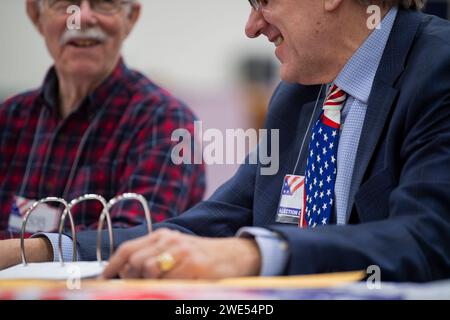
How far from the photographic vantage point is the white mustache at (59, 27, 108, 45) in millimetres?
2553

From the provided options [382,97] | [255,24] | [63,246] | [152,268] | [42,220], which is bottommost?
[42,220]

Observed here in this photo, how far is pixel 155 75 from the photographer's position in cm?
603

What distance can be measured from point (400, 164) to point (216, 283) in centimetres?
53

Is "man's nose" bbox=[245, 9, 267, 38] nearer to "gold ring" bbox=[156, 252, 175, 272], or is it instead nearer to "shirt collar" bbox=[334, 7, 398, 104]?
"shirt collar" bbox=[334, 7, 398, 104]

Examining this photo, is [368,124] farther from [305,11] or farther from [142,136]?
[142,136]

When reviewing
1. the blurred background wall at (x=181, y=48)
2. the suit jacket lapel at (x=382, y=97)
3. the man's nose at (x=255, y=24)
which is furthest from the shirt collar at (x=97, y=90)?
the blurred background wall at (x=181, y=48)

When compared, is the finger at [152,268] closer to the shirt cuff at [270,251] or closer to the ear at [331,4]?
the shirt cuff at [270,251]

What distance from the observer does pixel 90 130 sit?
8.23 feet

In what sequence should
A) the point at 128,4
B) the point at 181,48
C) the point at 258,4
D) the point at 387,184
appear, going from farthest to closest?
the point at 181,48
the point at 128,4
the point at 258,4
the point at 387,184

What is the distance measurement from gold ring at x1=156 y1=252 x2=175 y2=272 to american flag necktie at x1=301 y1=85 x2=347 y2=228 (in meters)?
0.50

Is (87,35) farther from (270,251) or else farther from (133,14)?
(270,251)

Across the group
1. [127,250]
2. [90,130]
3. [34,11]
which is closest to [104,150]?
[90,130]

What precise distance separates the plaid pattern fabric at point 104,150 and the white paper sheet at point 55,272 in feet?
3.03

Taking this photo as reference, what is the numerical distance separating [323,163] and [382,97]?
0.60 ft
